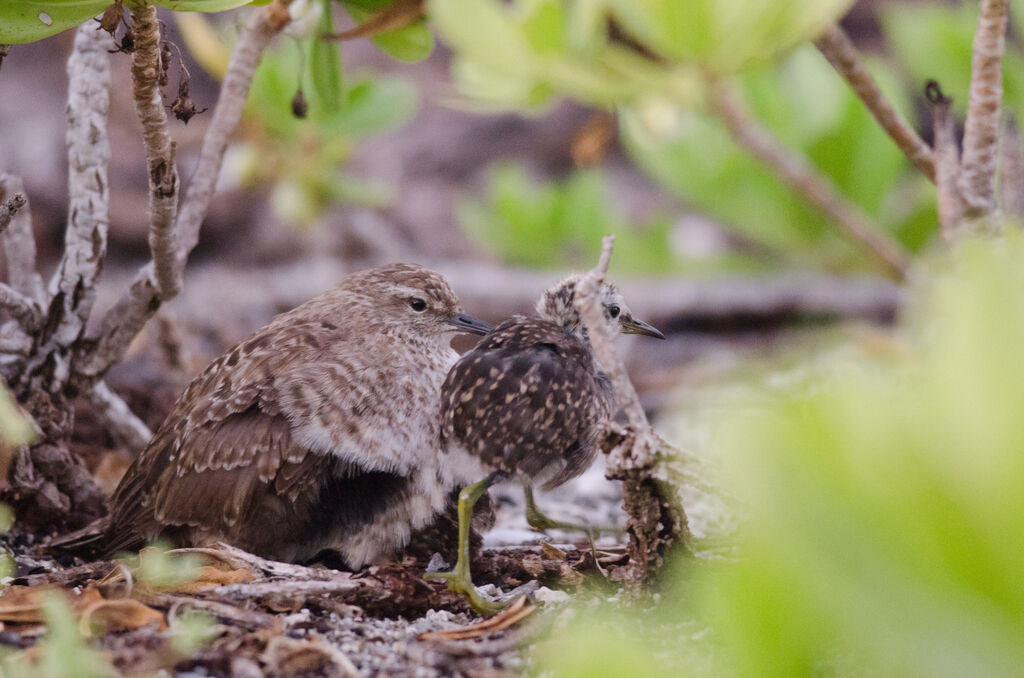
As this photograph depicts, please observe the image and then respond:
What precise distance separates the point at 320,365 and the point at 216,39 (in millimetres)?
2890

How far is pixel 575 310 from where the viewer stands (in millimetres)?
2854

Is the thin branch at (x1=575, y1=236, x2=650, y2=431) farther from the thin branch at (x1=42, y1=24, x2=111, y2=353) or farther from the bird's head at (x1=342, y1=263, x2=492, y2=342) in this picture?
the thin branch at (x1=42, y1=24, x2=111, y2=353)

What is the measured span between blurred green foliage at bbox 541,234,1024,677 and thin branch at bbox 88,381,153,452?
8.86 ft

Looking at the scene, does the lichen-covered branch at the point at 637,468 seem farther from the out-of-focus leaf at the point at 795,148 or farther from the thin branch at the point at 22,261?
the out-of-focus leaf at the point at 795,148

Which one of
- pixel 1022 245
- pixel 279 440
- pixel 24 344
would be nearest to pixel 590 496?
pixel 279 440

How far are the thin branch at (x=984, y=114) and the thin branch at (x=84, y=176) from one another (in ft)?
7.17

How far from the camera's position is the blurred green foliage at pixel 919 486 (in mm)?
801

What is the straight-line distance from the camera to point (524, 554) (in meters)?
2.75

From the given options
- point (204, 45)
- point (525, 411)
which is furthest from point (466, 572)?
point (204, 45)

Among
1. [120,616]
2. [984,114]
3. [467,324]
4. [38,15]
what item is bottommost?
[120,616]

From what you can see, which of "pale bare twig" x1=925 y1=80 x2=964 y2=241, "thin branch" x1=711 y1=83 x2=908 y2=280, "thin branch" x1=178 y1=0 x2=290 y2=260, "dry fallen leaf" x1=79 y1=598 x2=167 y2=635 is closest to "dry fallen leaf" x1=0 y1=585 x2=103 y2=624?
"dry fallen leaf" x1=79 y1=598 x2=167 y2=635

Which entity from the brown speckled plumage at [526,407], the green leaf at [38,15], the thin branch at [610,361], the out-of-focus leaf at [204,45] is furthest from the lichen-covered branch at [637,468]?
the out-of-focus leaf at [204,45]

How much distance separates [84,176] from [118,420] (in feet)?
2.75

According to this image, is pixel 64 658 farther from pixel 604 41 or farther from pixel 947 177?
pixel 604 41
